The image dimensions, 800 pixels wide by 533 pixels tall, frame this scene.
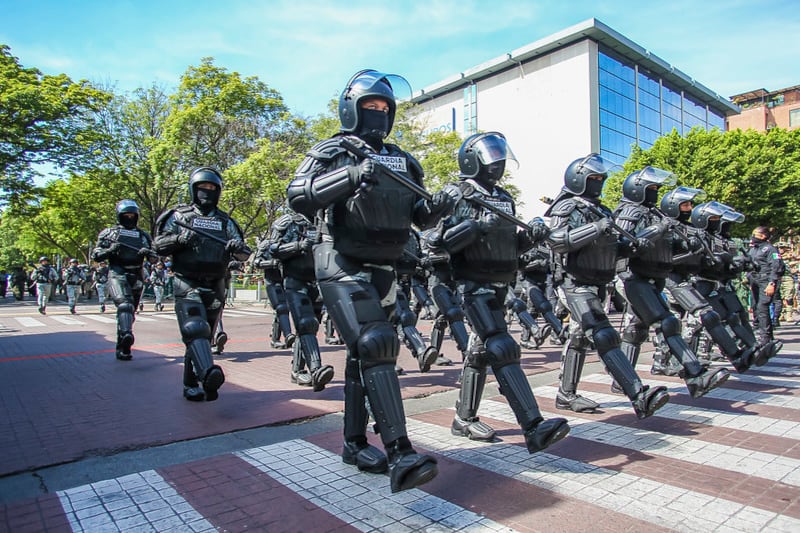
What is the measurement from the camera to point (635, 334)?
5.71 meters

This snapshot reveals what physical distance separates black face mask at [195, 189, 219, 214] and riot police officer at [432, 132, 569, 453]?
2.68 m

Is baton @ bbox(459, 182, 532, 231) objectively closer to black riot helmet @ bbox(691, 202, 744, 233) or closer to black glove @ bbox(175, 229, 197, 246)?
black glove @ bbox(175, 229, 197, 246)

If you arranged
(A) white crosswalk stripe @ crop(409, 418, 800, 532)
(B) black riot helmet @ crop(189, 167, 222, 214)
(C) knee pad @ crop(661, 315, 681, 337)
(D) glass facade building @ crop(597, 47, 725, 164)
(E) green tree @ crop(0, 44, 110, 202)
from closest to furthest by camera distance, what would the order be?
(A) white crosswalk stripe @ crop(409, 418, 800, 532)
(C) knee pad @ crop(661, 315, 681, 337)
(B) black riot helmet @ crop(189, 167, 222, 214)
(E) green tree @ crop(0, 44, 110, 202)
(D) glass facade building @ crop(597, 47, 725, 164)

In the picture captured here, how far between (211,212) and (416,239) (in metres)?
3.22

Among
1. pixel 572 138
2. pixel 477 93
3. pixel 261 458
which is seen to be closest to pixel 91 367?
pixel 261 458

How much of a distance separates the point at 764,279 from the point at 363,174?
33.3 ft

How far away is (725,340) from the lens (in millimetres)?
6195

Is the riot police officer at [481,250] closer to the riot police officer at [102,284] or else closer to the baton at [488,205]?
the baton at [488,205]

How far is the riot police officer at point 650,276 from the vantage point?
15.6 ft

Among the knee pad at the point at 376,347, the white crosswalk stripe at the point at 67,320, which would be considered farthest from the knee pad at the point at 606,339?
the white crosswalk stripe at the point at 67,320

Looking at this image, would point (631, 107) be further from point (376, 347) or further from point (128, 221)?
point (376, 347)

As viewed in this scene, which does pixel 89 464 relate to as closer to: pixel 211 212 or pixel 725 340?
pixel 211 212

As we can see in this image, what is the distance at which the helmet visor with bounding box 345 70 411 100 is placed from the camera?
3376 mm

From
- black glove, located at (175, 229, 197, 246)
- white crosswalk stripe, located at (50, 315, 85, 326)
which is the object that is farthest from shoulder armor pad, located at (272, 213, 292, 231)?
white crosswalk stripe, located at (50, 315, 85, 326)
